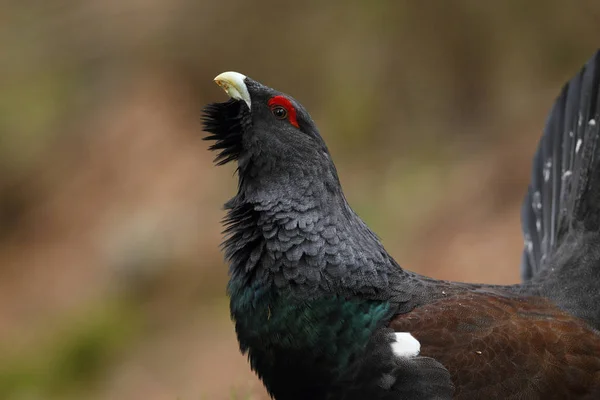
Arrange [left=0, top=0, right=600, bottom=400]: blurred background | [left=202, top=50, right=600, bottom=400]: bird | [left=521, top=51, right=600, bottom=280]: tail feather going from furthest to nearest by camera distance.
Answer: [left=0, top=0, right=600, bottom=400]: blurred background → [left=521, top=51, right=600, bottom=280]: tail feather → [left=202, top=50, right=600, bottom=400]: bird

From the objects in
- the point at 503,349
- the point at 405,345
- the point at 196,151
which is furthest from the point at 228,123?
the point at 196,151

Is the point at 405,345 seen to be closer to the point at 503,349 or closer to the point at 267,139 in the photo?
the point at 503,349

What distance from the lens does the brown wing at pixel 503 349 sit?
3.21m

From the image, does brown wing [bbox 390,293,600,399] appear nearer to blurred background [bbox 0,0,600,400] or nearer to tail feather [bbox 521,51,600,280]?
tail feather [bbox 521,51,600,280]

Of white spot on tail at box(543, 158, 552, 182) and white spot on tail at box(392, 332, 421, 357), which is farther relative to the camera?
white spot on tail at box(543, 158, 552, 182)

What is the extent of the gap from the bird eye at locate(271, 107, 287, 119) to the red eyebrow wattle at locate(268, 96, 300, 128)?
1 centimetres

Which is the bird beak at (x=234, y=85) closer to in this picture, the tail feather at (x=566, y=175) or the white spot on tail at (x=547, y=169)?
the tail feather at (x=566, y=175)

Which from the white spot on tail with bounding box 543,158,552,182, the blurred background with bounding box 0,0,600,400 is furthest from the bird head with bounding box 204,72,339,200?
the blurred background with bounding box 0,0,600,400

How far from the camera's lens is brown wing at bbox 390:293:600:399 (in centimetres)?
321

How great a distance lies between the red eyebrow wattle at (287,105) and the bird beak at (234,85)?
0.11 meters

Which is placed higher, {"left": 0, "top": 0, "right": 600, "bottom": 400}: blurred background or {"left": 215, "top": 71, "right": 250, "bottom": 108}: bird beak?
{"left": 0, "top": 0, "right": 600, "bottom": 400}: blurred background

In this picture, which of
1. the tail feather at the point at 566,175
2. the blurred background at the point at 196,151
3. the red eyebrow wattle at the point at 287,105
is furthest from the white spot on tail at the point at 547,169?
the blurred background at the point at 196,151

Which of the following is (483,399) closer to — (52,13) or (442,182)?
(442,182)

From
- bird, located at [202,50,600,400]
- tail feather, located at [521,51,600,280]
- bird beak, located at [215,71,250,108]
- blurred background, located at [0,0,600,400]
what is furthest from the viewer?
blurred background, located at [0,0,600,400]
